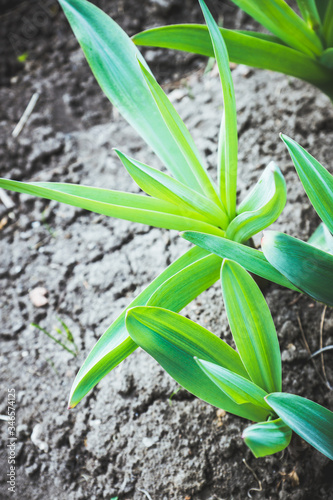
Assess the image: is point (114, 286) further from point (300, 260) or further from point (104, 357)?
point (300, 260)

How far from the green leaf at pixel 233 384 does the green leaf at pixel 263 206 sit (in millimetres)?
242

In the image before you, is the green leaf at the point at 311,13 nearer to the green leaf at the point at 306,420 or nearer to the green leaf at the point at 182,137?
the green leaf at the point at 182,137

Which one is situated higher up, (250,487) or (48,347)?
(48,347)

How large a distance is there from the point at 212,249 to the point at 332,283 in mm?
167

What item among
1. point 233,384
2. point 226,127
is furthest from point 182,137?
point 233,384

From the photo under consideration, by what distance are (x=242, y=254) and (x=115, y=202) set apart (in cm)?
26

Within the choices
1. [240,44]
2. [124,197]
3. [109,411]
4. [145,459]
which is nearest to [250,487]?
[145,459]

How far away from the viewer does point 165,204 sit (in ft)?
2.39

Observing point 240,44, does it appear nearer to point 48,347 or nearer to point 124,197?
point 124,197

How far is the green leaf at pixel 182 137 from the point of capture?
2.27 feet

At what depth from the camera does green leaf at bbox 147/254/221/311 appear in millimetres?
621

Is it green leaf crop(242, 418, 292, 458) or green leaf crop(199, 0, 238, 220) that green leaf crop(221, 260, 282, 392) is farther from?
green leaf crop(199, 0, 238, 220)

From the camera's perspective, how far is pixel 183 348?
58 centimetres

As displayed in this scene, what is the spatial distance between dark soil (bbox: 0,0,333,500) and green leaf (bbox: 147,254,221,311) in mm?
283
